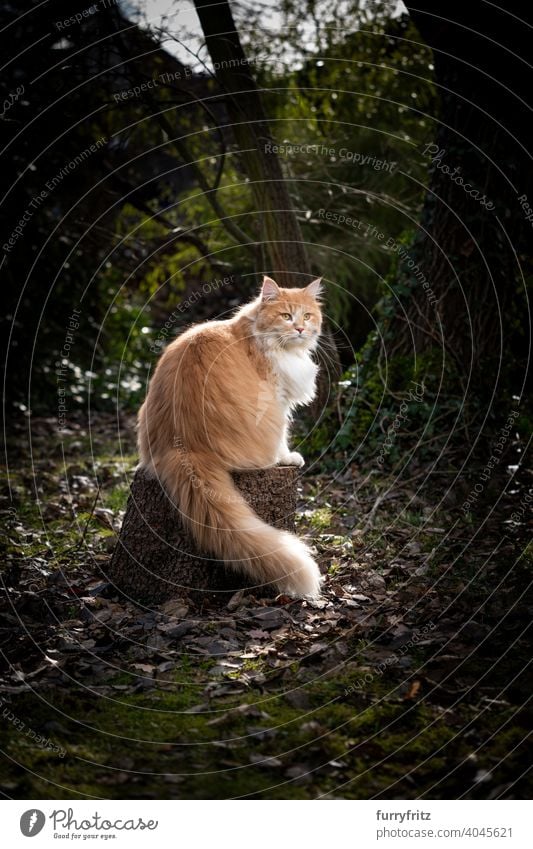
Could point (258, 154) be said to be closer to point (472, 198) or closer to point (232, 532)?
point (472, 198)

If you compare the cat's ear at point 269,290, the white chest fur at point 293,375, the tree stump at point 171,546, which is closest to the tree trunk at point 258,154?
the white chest fur at point 293,375

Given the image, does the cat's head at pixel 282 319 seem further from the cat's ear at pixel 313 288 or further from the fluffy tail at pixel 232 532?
the fluffy tail at pixel 232 532

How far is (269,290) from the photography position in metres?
4.49

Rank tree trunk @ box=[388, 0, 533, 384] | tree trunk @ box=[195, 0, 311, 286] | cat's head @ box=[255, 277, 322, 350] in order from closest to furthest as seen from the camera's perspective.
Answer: cat's head @ box=[255, 277, 322, 350] < tree trunk @ box=[388, 0, 533, 384] < tree trunk @ box=[195, 0, 311, 286]

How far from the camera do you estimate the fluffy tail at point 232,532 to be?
147 inches

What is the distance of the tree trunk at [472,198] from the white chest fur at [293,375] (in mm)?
1825

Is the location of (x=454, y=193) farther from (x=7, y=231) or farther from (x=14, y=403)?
(x=14, y=403)

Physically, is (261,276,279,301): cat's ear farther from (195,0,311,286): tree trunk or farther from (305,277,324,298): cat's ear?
(195,0,311,286): tree trunk

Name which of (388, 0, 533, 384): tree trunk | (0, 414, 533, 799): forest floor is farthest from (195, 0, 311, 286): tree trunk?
(0, 414, 533, 799): forest floor

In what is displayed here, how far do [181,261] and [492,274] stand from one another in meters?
5.20

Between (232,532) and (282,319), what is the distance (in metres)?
1.51

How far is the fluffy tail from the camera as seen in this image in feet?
12.3

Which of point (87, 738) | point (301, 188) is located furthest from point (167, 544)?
point (301, 188)

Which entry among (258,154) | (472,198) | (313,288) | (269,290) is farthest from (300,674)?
(258,154)
